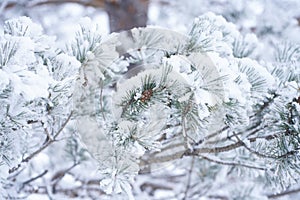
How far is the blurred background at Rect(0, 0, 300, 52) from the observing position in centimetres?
245

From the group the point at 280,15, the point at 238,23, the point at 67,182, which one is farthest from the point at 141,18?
the point at 67,182

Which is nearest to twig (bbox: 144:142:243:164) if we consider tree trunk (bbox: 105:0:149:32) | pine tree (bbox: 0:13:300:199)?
pine tree (bbox: 0:13:300:199)

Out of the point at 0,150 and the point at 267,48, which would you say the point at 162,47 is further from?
the point at 267,48

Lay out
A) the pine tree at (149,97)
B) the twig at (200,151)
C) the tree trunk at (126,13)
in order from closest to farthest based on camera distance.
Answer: the pine tree at (149,97) < the twig at (200,151) < the tree trunk at (126,13)

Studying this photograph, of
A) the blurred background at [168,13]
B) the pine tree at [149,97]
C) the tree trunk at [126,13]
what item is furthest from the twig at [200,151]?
the tree trunk at [126,13]

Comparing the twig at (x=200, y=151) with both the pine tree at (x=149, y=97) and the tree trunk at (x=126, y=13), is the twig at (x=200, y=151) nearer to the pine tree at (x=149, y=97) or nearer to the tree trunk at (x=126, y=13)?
the pine tree at (x=149, y=97)

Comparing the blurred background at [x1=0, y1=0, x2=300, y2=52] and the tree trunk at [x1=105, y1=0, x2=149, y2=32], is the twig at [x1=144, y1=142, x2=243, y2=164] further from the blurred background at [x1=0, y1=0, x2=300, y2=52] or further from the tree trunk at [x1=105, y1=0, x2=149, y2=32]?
the tree trunk at [x1=105, y1=0, x2=149, y2=32]

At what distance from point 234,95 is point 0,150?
506mm

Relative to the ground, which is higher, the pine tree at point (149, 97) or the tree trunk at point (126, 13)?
the tree trunk at point (126, 13)

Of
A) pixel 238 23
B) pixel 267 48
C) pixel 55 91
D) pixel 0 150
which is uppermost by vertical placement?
pixel 238 23

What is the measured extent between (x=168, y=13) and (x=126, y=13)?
686mm

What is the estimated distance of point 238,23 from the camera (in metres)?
2.52

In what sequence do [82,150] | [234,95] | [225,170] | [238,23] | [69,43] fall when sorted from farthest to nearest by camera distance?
[238,23]
[225,170]
[82,150]
[69,43]
[234,95]

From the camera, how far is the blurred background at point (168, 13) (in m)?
2.45
